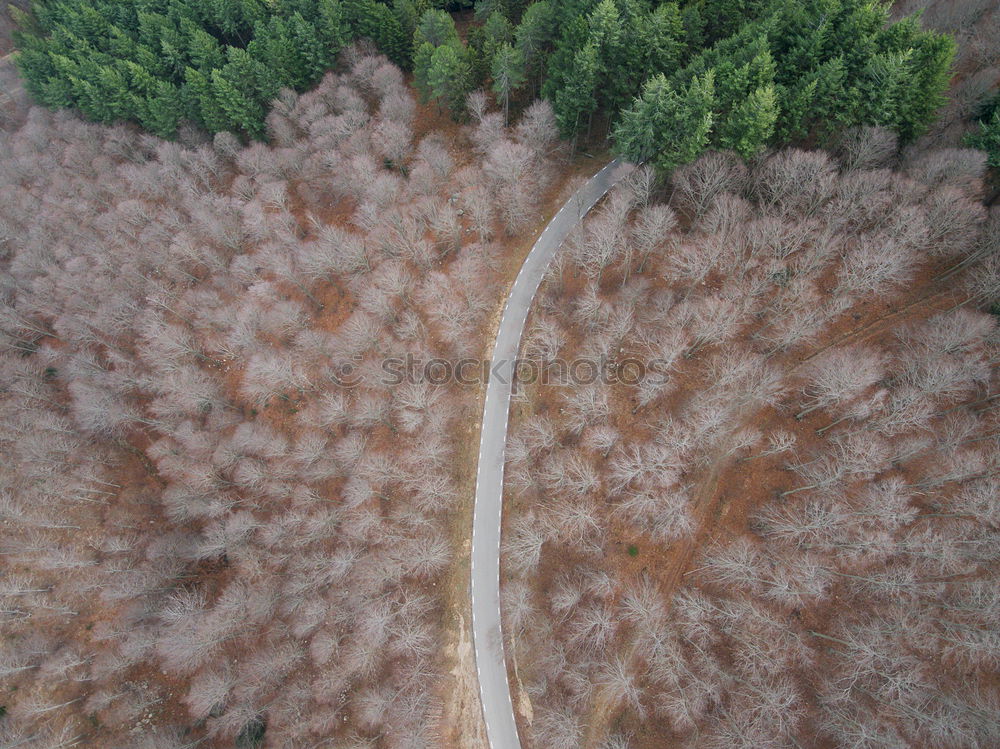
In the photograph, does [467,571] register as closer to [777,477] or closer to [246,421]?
[777,477]

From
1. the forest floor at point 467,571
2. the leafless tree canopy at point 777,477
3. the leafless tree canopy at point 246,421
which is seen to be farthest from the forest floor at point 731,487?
the leafless tree canopy at point 246,421

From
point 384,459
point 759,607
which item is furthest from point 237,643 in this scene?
point 759,607

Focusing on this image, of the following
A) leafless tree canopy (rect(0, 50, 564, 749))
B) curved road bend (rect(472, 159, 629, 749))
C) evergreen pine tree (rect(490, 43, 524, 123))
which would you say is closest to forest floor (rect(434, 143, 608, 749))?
curved road bend (rect(472, 159, 629, 749))

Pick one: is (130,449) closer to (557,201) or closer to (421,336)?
(421,336)

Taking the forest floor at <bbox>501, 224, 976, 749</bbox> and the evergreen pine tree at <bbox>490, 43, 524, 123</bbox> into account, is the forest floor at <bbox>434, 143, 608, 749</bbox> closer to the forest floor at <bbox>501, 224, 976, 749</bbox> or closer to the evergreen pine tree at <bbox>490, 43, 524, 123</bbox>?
the forest floor at <bbox>501, 224, 976, 749</bbox>

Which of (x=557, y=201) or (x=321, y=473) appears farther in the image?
(x=557, y=201)

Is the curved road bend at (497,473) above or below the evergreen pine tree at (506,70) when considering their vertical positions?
below

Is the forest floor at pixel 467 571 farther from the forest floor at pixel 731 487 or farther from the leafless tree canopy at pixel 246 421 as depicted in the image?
the forest floor at pixel 731 487

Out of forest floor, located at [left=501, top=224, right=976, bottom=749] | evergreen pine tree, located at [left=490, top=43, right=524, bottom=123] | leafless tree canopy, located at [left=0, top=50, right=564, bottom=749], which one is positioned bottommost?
forest floor, located at [left=501, top=224, right=976, bottom=749]

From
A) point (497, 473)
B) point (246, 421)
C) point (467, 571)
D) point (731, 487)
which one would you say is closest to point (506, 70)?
point (497, 473)
